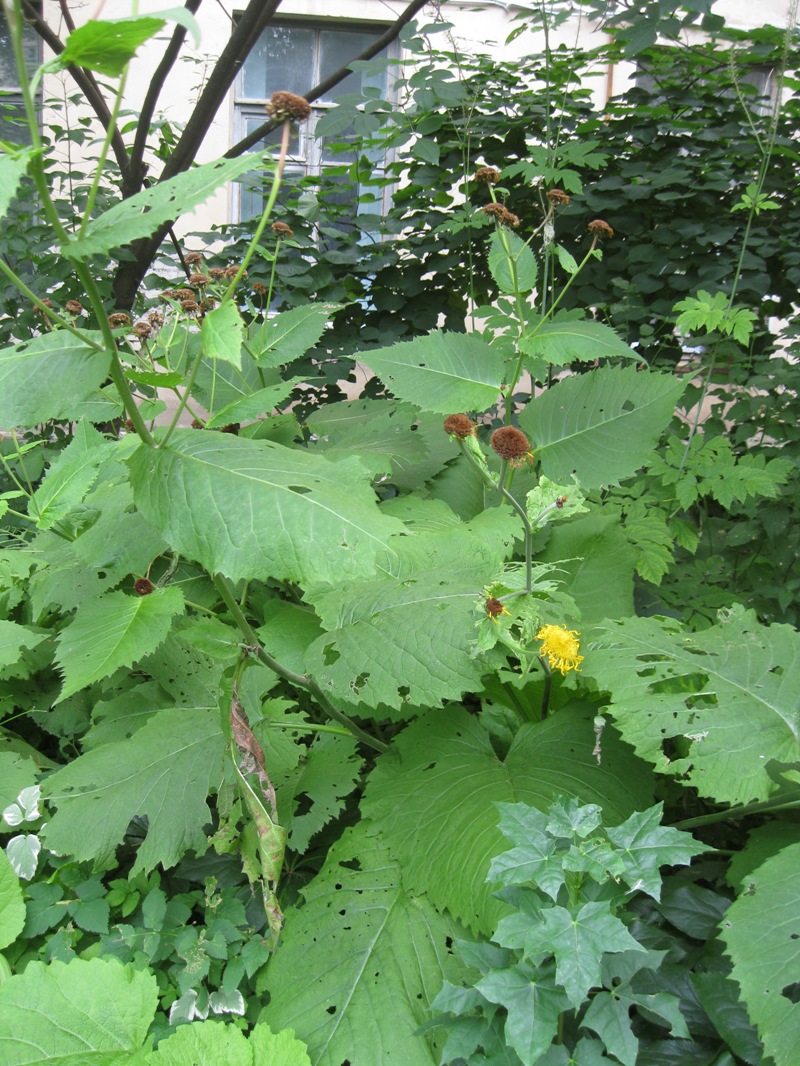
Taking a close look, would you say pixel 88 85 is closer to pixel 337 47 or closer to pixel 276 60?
pixel 276 60

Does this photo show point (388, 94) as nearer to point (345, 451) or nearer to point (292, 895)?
point (345, 451)

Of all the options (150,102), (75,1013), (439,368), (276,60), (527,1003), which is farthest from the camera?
(276,60)

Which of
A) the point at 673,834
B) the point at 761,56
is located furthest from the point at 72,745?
the point at 761,56

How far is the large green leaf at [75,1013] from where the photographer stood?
1.03m

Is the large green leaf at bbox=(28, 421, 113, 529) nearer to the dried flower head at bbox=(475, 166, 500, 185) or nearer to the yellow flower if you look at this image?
the yellow flower

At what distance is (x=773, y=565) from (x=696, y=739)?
1683 mm

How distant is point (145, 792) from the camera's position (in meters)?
1.27

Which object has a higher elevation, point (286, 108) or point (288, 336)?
point (286, 108)

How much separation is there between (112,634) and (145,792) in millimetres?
270

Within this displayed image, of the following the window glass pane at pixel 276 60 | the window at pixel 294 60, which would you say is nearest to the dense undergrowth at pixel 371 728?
the window at pixel 294 60

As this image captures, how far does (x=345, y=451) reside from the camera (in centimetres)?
185

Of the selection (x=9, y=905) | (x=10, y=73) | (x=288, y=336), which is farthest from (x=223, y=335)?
(x=10, y=73)

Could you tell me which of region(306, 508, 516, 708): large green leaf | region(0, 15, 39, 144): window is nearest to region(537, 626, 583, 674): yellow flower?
region(306, 508, 516, 708): large green leaf

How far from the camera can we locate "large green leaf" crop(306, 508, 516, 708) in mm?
1172
